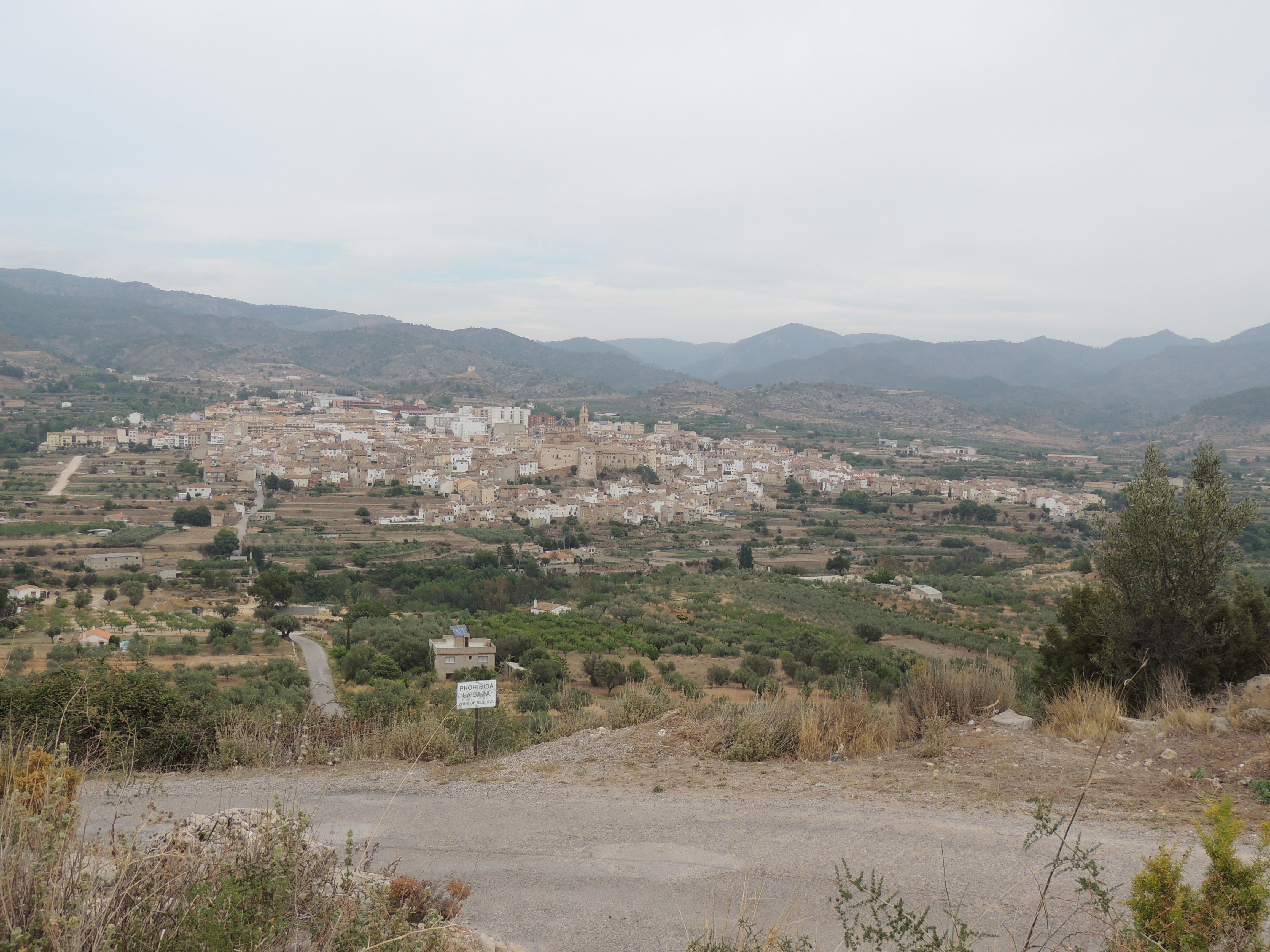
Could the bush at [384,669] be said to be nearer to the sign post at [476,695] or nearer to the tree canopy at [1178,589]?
the sign post at [476,695]

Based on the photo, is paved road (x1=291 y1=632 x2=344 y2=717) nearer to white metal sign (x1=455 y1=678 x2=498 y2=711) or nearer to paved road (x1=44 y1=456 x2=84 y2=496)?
white metal sign (x1=455 y1=678 x2=498 y2=711)

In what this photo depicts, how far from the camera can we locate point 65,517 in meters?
34.0

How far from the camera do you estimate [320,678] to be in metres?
13.3

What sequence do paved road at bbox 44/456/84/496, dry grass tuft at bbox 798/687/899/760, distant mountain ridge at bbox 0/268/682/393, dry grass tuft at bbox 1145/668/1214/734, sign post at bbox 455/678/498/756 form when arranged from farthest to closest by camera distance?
distant mountain ridge at bbox 0/268/682/393 → paved road at bbox 44/456/84/496 → dry grass tuft at bbox 798/687/899/760 → sign post at bbox 455/678/498/756 → dry grass tuft at bbox 1145/668/1214/734

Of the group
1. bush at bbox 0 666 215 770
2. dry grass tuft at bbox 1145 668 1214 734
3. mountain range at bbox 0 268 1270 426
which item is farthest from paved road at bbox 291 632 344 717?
mountain range at bbox 0 268 1270 426

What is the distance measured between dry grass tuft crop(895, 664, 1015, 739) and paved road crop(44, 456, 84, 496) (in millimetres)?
45580

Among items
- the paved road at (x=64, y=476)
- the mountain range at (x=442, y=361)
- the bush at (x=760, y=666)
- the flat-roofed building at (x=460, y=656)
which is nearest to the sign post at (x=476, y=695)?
the flat-roofed building at (x=460, y=656)

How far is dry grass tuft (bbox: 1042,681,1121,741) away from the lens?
459cm

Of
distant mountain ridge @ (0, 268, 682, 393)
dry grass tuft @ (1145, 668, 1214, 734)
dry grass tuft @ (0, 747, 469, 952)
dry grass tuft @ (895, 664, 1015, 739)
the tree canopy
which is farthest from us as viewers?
distant mountain ridge @ (0, 268, 682, 393)

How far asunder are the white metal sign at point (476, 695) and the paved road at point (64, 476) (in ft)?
144

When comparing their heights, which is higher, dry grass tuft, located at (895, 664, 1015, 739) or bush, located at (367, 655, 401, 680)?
dry grass tuft, located at (895, 664, 1015, 739)

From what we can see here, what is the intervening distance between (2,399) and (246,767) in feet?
266

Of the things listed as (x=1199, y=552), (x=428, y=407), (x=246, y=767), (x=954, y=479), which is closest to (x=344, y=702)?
(x=246, y=767)

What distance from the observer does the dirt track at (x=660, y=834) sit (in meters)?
2.65
